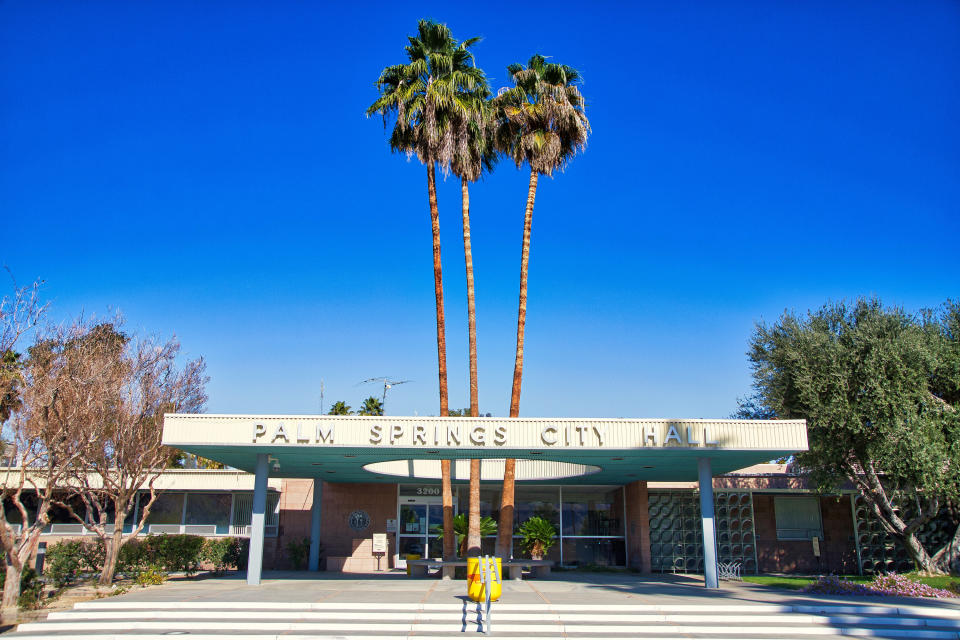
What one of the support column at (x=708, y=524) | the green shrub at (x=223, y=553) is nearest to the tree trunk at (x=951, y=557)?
the support column at (x=708, y=524)

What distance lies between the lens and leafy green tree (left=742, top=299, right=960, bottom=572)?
771 inches

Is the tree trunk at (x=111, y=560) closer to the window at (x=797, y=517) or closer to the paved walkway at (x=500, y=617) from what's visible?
the paved walkway at (x=500, y=617)

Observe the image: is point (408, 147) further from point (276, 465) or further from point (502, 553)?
point (502, 553)

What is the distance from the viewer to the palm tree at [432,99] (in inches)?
853

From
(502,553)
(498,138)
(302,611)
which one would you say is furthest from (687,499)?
(302,611)

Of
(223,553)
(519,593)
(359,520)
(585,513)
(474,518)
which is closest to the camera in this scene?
(519,593)

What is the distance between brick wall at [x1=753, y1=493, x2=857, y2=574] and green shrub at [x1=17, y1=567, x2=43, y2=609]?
74.0 feet

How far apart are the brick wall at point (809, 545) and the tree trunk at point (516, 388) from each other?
10.2 metres

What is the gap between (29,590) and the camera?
16547mm

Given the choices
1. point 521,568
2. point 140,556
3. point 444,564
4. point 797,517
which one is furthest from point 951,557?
point 140,556

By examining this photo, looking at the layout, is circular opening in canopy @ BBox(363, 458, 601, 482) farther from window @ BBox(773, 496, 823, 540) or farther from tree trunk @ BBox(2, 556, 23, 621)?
tree trunk @ BBox(2, 556, 23, 621)

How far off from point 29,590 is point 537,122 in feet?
61.9

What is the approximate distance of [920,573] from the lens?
20.8 metres

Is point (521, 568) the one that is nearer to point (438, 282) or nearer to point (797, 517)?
point (438, 282)
